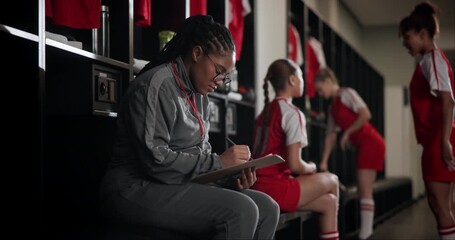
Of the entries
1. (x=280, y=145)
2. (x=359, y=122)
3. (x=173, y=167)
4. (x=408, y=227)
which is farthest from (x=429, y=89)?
(x=408, y=227)

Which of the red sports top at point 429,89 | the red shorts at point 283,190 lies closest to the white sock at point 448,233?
the red sports top at point 429,89

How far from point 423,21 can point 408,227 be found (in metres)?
2.62

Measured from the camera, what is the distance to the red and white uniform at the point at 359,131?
4.35 metres

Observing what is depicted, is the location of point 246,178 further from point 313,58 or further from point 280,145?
point 313,58

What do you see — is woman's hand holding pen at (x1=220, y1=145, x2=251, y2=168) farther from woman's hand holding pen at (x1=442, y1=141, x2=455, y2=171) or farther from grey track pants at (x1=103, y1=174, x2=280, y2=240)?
woman's hand holding pen at (x1=442, y1=141, x2=455, y2=171)

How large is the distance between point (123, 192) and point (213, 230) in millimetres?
260

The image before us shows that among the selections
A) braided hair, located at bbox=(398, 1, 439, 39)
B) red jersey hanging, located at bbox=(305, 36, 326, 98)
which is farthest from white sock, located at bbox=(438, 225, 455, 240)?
red jersey hanging, located at bbox=(305, 36, 326, 98)

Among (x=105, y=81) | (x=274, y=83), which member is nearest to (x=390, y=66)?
(x=274, y=83)

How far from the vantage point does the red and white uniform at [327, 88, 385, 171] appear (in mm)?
4352

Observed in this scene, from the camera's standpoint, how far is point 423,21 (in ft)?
9.32

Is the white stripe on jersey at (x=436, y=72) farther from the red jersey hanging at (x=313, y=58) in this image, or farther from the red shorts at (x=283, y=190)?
the red jersey hanging at (x=313, y=58)

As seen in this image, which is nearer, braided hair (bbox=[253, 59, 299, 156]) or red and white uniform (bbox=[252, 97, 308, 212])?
red and white uniform (bbox=[252, 97, 308, 212])

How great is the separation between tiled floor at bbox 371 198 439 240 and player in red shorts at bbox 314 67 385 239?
23 cm

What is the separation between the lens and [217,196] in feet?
5.53
